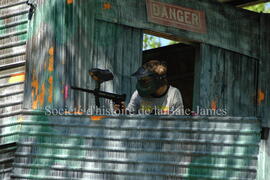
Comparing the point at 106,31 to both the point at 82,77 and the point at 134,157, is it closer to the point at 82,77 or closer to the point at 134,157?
the point at 82,77

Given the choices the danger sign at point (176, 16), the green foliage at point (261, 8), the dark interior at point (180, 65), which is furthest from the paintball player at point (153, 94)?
the green foliage at point (261, 8)

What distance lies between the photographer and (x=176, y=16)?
12625 millimetres

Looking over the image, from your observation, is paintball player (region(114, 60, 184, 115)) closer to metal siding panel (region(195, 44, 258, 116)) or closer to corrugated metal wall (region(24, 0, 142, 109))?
corrugated metal wall (region(24, 0, 142, 109))

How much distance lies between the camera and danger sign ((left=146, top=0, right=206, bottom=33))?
40.1 feet

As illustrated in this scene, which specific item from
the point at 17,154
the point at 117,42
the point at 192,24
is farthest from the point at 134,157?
the point at 192,24

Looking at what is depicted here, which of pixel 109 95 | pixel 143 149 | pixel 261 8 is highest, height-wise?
pixel 261 8

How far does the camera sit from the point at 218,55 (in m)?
13.3

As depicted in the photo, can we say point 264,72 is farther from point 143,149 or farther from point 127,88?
point 143,149

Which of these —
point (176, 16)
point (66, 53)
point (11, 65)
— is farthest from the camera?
point (176, 16)

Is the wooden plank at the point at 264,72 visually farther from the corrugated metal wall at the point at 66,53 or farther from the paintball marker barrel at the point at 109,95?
the paintball marker barrel at the point at 109,95

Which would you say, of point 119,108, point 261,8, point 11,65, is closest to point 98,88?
point 119,108

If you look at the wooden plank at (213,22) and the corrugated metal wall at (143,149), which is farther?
the wooden plank at (213,22)

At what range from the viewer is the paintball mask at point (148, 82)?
10.2 metres

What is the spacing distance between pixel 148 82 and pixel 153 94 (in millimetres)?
191
